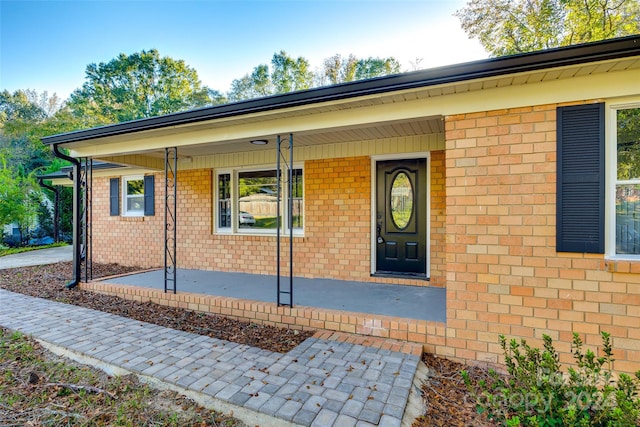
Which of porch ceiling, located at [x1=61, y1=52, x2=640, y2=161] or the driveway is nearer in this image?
porch ceiling, located at [x1=61, y1=52, x2=640, y2=161]

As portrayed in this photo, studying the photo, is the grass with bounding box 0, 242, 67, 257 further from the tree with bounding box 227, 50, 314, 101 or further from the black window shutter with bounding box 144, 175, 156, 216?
the tree with bounding box 227, 50, 314, 101

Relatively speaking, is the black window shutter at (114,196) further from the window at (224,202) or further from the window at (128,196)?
the window at (224,202)

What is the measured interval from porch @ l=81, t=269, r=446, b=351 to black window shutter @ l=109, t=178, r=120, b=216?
114 inches

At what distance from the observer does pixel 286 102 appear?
3.51 meters

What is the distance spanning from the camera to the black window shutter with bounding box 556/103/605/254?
2623mm

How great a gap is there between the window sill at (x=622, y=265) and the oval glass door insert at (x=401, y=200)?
285cm

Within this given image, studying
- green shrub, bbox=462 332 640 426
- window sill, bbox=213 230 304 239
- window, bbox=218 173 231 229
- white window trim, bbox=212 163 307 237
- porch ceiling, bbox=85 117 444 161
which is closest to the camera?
green shrub, bbox=462 332 640 426

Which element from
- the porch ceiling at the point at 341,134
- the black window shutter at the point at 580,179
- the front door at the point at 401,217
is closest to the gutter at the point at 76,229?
the porch ceiling at the point at 341,134

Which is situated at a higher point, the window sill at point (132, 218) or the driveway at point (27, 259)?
the window sill at point (132, 218)

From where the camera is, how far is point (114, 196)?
8.27 meters

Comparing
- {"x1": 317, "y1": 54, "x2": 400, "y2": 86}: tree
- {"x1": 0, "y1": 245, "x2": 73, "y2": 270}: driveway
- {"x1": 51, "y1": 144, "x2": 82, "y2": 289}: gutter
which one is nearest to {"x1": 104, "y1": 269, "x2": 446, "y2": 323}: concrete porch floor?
{"x1": 51, "y1": 144, "x2": 82, "y2": 289}: gutter

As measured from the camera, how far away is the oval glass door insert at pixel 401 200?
5.32 meters

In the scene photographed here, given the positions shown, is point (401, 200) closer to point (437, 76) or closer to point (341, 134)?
point (341, 134)

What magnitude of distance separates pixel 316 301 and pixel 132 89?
1024 inches
